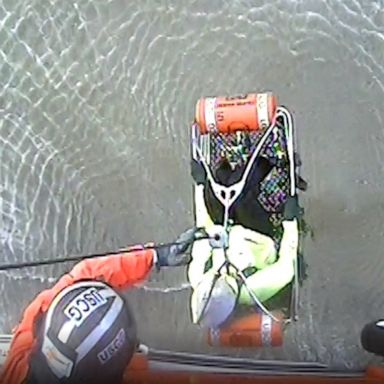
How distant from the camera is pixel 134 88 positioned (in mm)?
881

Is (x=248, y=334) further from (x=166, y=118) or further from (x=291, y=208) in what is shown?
(x=166, y=118)

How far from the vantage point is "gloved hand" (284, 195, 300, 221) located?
0.74m

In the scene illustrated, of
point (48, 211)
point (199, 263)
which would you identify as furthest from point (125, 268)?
point (48, 211)

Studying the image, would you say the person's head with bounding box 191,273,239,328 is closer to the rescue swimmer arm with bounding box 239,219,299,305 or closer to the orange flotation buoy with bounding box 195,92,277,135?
the rescue swimmer arm with bounding box 239,219,299,305

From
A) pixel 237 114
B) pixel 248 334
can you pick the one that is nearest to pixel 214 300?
pixel 248 334

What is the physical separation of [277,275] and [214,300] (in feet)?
0.18

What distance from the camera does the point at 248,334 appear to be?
0.70m

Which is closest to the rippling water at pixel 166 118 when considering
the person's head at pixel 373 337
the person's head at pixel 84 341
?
the person's head at pixel 373 337

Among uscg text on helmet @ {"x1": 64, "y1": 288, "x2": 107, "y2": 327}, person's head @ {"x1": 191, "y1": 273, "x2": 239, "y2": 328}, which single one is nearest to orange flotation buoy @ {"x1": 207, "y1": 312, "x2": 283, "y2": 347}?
person's head @ {"x1": 191, "y1": 273, "x2": 239, "y2": 328}

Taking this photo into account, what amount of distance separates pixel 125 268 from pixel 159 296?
0.06 meters

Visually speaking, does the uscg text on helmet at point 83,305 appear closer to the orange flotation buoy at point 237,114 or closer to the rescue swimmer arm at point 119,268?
the rescue swimmer arm at point 119,268

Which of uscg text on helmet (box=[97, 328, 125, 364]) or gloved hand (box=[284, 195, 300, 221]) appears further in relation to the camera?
gloved hand (box=[284, 195, 300, 221])

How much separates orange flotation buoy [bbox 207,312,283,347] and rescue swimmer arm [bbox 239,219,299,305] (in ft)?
0.05

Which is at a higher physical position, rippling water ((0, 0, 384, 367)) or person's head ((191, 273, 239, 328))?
rippling water ((0, 0, 384, 367))
